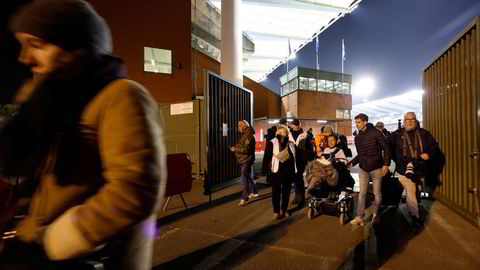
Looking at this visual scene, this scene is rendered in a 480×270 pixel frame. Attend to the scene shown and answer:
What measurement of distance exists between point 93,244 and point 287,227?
4452mm

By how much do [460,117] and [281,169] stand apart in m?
3.63

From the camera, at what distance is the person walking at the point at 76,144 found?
854mm

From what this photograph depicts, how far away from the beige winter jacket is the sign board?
29.5 feet

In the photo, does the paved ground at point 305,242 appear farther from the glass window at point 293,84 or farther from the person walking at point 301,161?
the glass window at point 293,84

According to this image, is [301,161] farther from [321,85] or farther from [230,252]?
[321,85]

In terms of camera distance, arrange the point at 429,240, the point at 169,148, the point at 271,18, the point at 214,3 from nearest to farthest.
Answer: the point at 429,240 → the point at 169,148 → the point at 214,3 → the point at 271,18

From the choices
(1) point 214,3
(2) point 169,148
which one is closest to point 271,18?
(1) point 214,3

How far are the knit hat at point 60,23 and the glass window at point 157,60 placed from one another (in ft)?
43.8

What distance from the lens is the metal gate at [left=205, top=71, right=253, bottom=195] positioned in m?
7.52

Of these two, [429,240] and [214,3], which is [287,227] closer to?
[429,240]

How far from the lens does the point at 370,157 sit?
16.2 feet

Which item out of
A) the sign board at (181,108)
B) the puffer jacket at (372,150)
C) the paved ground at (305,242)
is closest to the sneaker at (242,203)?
the paved ground at (305,242)

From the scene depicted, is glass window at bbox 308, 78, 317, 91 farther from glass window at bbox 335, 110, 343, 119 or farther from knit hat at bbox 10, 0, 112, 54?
knit hat at bbox 10, 0, 112, 54

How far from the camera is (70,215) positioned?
0.88 metres
